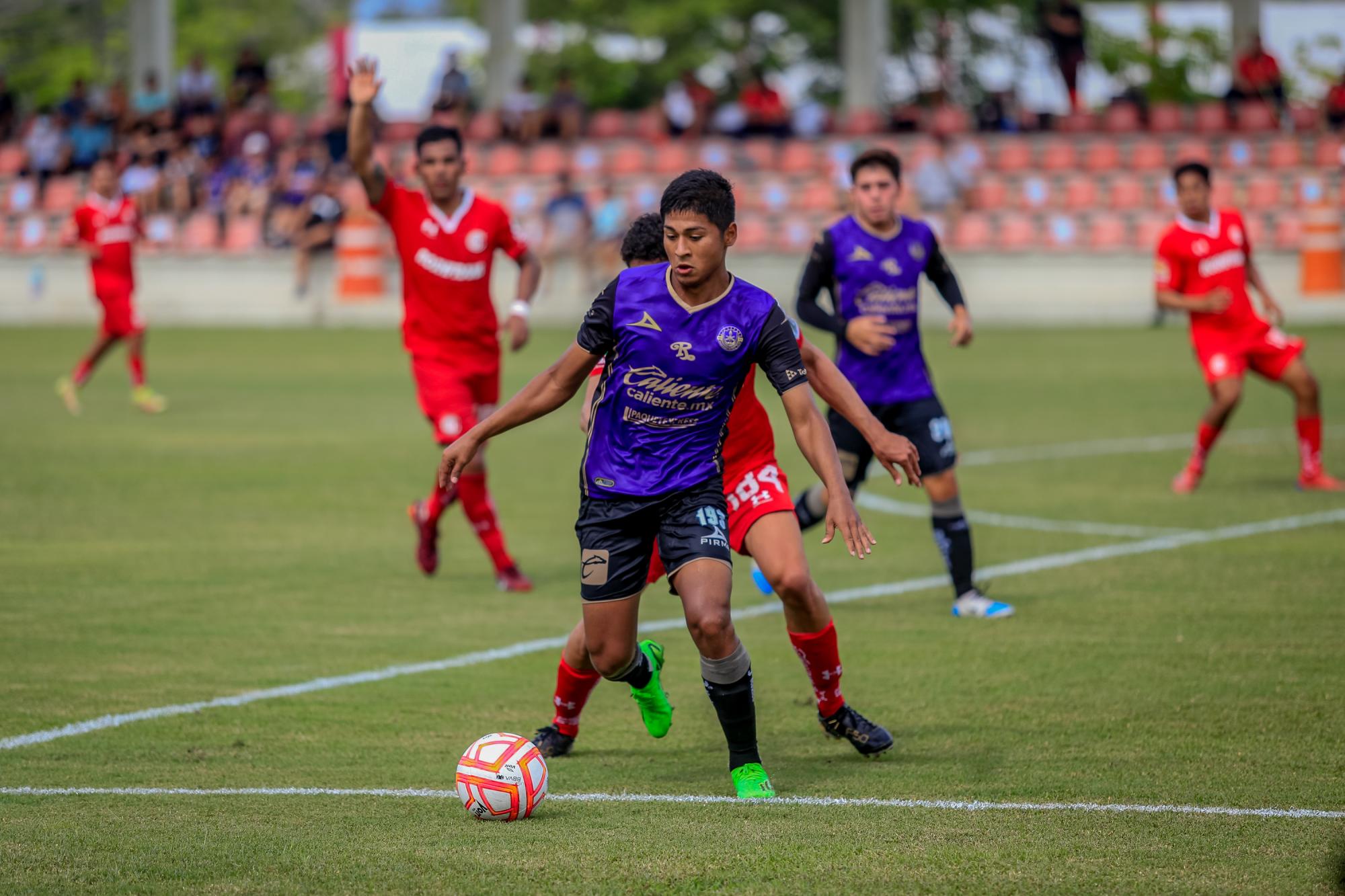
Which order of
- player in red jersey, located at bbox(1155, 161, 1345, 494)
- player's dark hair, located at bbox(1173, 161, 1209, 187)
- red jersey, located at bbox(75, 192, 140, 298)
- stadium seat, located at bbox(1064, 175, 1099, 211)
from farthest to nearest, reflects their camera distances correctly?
stadium seat, located at bbox(1064, 175, 1099, 211) < red jersey, located at bbox(75, 192, 140, 298) < player in red jersey, located at bbox(1155, 161, 1345, 494) < player's dark hair, located at bbox(1173, 161, 1209, 187)

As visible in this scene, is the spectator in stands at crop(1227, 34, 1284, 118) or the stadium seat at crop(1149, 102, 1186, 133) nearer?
the spectator in stands at crop(1227, 34, 1284, 118)

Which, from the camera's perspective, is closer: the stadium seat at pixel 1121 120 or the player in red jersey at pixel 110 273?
the player in red jersey at pixel 110 273

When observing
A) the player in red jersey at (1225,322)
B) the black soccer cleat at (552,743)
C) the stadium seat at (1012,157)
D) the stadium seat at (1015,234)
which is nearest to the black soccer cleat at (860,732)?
the black soccer cleat at (552,743)

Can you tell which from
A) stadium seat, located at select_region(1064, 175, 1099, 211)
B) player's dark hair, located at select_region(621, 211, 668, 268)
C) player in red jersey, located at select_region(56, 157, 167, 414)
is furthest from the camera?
stadium seat, located at select_region(1064, 175, 1099, 211)

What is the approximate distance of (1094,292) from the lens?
28.5 meters

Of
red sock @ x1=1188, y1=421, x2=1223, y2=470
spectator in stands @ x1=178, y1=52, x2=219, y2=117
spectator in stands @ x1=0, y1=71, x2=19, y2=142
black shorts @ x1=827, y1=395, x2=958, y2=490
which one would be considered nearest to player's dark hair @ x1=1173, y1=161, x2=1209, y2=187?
red sock @ x1=1188, y1=421, x2=1223, y2=470

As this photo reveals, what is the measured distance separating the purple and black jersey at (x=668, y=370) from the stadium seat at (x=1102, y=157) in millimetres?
27679

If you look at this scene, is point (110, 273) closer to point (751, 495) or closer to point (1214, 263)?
point (1214, 263)

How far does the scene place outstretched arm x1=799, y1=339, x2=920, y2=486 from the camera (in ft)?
17.9

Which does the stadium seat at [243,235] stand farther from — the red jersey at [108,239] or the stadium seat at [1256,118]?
the stadium seat at [1256,118]

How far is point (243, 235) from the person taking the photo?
104ft

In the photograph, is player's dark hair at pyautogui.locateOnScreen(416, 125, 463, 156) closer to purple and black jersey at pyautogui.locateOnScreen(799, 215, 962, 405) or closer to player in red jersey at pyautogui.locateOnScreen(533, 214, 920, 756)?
purple and black jersey at pyautogui.locateOnScreen(799, 215, 962, 405)

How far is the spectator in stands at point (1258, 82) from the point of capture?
32125 millimetres

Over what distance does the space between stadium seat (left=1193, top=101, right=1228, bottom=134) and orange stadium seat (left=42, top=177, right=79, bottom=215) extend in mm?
21668
